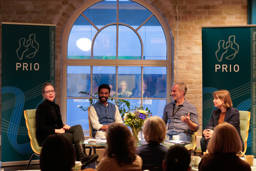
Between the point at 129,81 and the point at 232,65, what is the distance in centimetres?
189

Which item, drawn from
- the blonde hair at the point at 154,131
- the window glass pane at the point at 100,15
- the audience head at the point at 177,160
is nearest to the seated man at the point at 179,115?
the blonde hair at the point at 154,131

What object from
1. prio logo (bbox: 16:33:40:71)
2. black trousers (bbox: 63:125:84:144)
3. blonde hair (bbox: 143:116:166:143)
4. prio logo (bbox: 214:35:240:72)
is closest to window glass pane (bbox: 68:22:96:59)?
prio logo (bbox: 16:33:40:71)

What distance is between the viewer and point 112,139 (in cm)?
232

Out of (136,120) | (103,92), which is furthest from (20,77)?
(136,120)

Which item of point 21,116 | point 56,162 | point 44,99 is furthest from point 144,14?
point 56,162

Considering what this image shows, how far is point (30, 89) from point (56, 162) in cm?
365

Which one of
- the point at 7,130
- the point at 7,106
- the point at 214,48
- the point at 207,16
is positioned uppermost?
the point at 207,16

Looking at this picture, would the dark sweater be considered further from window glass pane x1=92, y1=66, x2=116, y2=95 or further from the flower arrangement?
window glass pane x1=92, y1=66, x2=116, y2=95

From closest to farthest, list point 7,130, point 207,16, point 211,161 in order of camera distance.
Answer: point 211,161
point 7,130
point 207,16

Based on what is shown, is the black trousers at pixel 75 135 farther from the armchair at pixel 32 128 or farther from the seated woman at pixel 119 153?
the seated woman at pixel 119 153

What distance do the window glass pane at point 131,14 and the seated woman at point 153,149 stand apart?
11.9 feet

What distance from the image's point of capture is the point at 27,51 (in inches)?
208

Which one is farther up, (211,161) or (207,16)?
(207,16)

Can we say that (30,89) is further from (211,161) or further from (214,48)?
(211,161)
